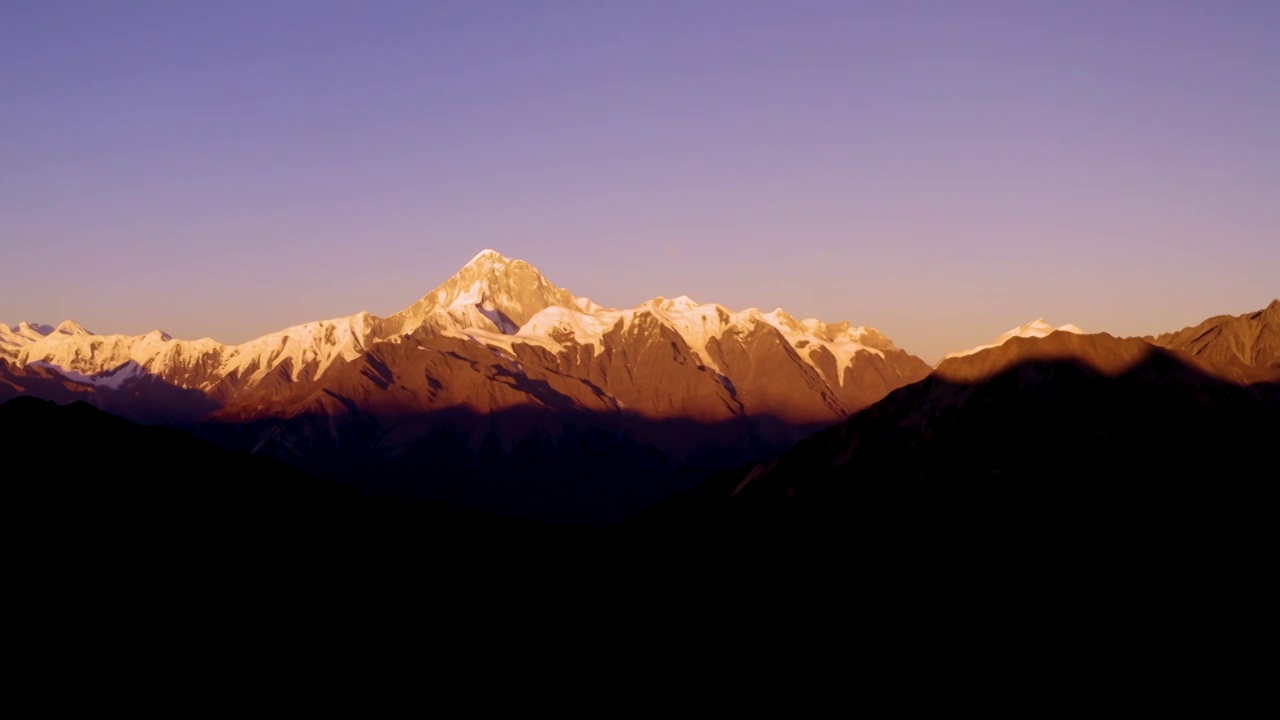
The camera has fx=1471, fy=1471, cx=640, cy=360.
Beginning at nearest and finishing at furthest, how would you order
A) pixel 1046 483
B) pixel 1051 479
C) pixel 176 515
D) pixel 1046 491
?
pixel 176 515 < pixel 1046 491 < pixel 1046 483 < pixel 1051 479

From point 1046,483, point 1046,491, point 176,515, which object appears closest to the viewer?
point 176,515

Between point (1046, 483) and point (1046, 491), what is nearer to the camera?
point (1046, 491)

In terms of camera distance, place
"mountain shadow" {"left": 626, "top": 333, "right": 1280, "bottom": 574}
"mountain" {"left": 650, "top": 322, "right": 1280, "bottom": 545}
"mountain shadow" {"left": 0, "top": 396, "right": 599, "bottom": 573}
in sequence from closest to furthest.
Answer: "mountain shadow" {"left": 0, "top": 396, "right": 599, "bottom": 573} → "mountain shadow" {"left": 626, "top": 333, "right": 1280, "bottom": 574} → "mountain" {"left": 650, "top": 322, "right": 1280, "bottom": 545}

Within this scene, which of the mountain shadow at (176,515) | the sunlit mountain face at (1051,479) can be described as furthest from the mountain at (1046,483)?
the mountain shadow at (176,515)

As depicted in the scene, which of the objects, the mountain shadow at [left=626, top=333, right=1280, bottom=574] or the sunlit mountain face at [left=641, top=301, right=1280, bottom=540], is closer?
the mountain shadow at [left=626, top=333, right=1280, bottom=574]

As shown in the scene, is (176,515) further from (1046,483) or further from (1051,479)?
(1051,479)

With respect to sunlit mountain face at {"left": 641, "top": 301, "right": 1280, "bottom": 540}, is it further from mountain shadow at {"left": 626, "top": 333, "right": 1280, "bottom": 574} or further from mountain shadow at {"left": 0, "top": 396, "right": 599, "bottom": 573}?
mountain shadow at {"left": 0, "top": 396, "right": 599, "bottom": 573}

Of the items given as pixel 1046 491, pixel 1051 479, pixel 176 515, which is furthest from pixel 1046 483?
pixel 176 515

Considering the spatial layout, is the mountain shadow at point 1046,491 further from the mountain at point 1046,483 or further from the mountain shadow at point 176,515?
the mountain shadow at point 176,515

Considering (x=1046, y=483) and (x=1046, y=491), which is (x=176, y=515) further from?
(x=1046, y=483)

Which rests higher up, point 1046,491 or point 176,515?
point 176,515

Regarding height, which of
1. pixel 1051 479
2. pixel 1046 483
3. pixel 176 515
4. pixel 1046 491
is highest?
pixel 176 515

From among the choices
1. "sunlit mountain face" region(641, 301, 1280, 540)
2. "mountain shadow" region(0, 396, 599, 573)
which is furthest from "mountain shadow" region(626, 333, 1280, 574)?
"mountain shadow" region(0, 396, 599, 573)

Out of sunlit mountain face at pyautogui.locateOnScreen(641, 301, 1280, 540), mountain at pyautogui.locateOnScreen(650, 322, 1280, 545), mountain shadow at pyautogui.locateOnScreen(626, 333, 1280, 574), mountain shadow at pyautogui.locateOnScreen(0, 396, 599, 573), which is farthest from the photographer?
sunlit mountain face at pyautogui.locateOnScreen(641, 301, 1280, 540)
